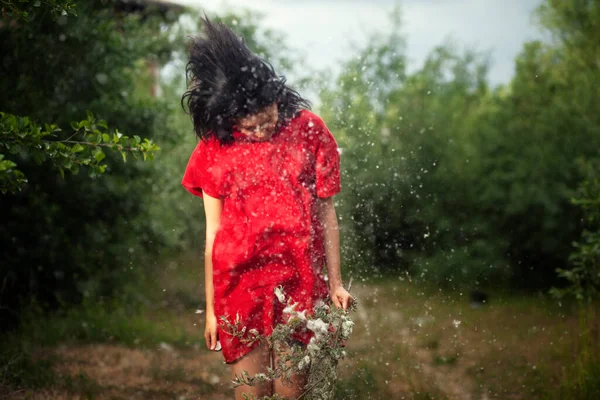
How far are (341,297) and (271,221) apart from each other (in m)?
0.42

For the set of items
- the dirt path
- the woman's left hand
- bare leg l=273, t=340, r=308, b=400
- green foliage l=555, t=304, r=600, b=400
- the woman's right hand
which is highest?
the woman's left hand

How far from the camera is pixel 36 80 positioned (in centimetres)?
530

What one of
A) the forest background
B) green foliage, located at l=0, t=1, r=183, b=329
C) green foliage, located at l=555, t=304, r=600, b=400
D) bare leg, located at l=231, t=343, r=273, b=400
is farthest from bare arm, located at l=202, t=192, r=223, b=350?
green foliage, located at l=555, t=304, r=600, b=400

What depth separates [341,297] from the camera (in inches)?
104

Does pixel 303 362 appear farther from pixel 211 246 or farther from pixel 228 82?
pixel 228 82

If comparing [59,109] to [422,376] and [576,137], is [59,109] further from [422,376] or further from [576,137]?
[576,137]

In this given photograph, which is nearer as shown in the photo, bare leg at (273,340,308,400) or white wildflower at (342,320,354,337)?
white wildflower at (342,320,354,337)

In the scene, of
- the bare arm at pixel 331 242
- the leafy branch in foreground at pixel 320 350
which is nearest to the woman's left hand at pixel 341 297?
the bare arm at pixel 331 242

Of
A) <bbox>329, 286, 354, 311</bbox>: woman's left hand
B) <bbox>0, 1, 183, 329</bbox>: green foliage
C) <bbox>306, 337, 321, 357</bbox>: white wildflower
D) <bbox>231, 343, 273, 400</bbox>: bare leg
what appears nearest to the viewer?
<bbox>306, 337, 321, 357</bbox>: white wildflower

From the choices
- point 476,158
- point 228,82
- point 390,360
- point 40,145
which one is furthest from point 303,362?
point 476,158

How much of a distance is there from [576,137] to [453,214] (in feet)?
5.41

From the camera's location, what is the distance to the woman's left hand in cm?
261

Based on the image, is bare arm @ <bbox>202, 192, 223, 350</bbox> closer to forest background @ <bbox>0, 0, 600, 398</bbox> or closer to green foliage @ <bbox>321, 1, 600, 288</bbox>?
forest background @ <bbox>0, 0, 600, 398</bbox>

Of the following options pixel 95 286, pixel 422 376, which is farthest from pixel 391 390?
pixel 95 286
